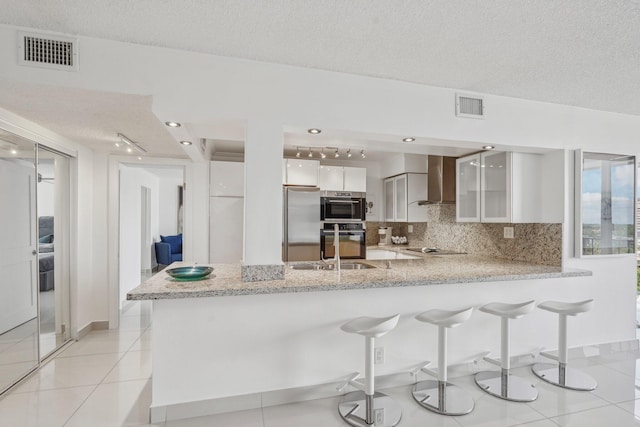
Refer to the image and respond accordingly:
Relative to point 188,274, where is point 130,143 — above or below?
above

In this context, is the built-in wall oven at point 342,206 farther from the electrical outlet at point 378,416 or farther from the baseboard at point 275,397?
the electrical outlet at point 378,416

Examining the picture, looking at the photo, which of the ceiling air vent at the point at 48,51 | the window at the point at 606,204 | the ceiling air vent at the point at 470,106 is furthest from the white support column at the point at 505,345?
the ceiling air vent at the point at 48,51

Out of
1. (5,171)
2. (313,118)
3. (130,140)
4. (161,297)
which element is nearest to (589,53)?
(313,118)

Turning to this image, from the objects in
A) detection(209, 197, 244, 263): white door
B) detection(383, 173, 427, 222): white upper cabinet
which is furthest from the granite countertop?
detection(383, 173, 427, 222): white upper cabinet

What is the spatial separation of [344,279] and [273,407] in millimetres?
1016

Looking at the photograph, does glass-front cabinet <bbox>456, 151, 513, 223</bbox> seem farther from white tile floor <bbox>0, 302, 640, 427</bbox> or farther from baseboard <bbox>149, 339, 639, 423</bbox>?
white tile floor <bbox>0, 302, 640, 427</bbox>

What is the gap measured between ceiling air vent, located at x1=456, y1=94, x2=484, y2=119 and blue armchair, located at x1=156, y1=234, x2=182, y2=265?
23.3 feet

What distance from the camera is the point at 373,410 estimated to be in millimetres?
2188

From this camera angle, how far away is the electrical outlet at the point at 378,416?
6.88 ft

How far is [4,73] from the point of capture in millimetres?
1860

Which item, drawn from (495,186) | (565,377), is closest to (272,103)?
(495,186)

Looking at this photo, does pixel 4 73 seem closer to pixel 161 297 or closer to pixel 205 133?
pixel 205 133

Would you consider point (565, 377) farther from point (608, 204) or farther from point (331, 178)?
point (331, 178)

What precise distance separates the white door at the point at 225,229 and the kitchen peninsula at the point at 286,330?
1430 mm
